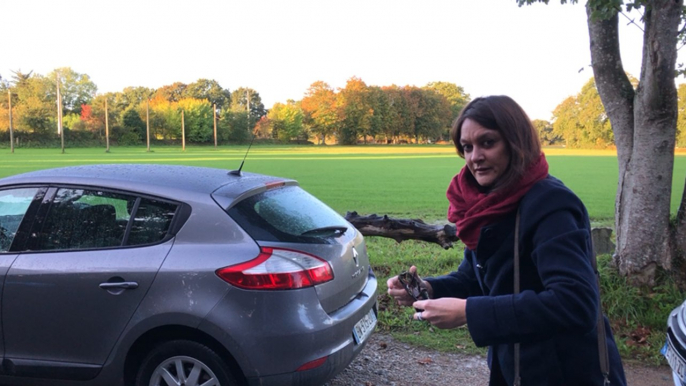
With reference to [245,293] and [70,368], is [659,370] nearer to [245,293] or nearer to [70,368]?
[245,293]

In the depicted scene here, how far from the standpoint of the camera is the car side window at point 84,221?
3318 mm

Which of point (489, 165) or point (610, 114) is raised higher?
point (610, 114)

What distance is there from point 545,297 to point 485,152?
0.49m

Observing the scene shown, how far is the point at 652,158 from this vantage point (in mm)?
5199

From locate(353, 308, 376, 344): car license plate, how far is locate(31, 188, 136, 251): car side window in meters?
1.62

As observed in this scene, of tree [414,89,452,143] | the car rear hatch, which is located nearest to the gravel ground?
the car rear hatch

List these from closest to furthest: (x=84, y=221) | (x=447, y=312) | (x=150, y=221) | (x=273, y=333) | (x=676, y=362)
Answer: (x=447, y=312) < (x=676, y=362) < (x=273, y=333) < (x=150, y=221) < (x=84, y=221)

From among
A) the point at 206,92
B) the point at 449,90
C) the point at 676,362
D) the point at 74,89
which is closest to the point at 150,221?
the point at 676,362

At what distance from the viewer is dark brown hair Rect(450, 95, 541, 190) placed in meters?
1.59

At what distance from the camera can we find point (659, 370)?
423 centimetres

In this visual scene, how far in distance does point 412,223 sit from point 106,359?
4.25m

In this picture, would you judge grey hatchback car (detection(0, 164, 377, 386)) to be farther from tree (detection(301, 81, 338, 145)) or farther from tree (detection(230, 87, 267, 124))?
tree (detection(301, 81, 338, 145))

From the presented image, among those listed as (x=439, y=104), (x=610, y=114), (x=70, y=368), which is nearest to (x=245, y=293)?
(x=70, y=368)

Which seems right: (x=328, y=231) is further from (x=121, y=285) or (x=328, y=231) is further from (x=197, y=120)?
(x=197, y=120)
